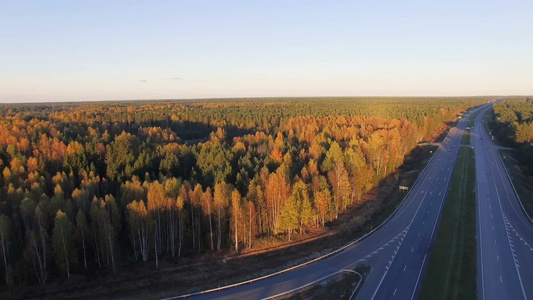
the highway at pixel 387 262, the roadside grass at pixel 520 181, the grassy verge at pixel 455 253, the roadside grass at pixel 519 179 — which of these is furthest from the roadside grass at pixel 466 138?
the highway at pixel 387 262

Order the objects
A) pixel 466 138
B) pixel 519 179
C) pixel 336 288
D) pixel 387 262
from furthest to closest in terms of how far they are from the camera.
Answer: pixel 466 138, pixel 519 179, pixel 387 262, pixel 336 288

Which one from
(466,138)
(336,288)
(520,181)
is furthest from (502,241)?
(466,138)

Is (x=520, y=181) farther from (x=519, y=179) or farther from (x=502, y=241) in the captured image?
(x=502, y=241)

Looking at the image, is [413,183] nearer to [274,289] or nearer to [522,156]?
[522,156]

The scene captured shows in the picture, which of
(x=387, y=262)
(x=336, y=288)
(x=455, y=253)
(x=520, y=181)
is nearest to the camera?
(x=336, y=288)

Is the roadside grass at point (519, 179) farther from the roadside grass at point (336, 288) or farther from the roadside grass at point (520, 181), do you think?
the roadside grass at point (336, 288)

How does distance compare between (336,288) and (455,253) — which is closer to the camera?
(336,288)

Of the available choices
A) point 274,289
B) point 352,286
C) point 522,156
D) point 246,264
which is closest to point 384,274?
point 352,286
